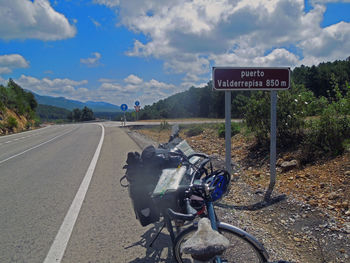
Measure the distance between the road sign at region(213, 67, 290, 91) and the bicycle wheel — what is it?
9.72 ft

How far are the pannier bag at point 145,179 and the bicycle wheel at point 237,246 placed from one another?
0.52 metres

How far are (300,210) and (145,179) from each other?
2536mm

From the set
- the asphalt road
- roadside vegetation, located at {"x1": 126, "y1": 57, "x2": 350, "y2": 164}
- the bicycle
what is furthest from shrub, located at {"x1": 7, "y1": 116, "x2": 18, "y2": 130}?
the bicycle

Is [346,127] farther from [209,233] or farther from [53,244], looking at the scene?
[53,244]

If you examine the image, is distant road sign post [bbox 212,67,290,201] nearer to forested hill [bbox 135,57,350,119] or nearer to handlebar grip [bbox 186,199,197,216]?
handlebar grip [bbox 186,199,197,216]

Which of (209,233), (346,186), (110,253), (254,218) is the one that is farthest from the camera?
(346,186)

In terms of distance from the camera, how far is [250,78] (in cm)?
470

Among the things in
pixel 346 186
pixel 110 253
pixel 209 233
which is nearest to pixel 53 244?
pixel 110 253

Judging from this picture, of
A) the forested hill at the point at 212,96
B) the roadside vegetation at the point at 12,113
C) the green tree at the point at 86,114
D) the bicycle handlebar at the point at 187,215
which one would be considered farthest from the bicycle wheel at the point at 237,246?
the green tree at the point at 86,114

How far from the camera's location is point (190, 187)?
7.51ft

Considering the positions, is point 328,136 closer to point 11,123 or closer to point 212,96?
point 11,123

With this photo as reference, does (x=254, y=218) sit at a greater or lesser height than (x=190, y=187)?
lesser

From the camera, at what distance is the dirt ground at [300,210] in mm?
2852

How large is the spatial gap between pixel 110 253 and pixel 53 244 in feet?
2.72
